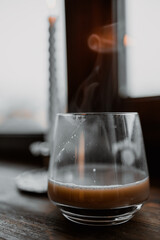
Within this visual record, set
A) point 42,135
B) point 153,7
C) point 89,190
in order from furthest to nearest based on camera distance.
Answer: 1. point 42,135
2. point 153,7
3. point 89,190

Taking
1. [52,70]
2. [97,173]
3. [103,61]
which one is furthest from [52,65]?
[97,173]

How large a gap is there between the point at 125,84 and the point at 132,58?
0.06m

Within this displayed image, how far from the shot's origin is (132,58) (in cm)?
60

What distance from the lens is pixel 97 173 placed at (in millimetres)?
349

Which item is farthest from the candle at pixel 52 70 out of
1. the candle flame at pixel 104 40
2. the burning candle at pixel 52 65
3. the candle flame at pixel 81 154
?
the candle flame at pixel 81 154

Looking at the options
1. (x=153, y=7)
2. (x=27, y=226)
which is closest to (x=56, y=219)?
(x=27, y=226)

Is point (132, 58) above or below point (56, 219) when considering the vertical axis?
above

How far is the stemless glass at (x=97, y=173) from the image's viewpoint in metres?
0.28

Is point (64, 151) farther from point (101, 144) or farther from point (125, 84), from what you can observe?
point (125, 84)

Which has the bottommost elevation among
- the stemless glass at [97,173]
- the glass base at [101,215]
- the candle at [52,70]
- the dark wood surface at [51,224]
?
the dark wood surface at [51,224]

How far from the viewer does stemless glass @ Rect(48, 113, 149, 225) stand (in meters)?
0.28

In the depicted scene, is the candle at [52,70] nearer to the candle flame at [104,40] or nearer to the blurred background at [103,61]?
the blurred background at [103,61]

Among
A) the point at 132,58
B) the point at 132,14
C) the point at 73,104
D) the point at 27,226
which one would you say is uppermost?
the point at 132,14

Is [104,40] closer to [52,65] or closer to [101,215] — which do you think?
[52,65]
